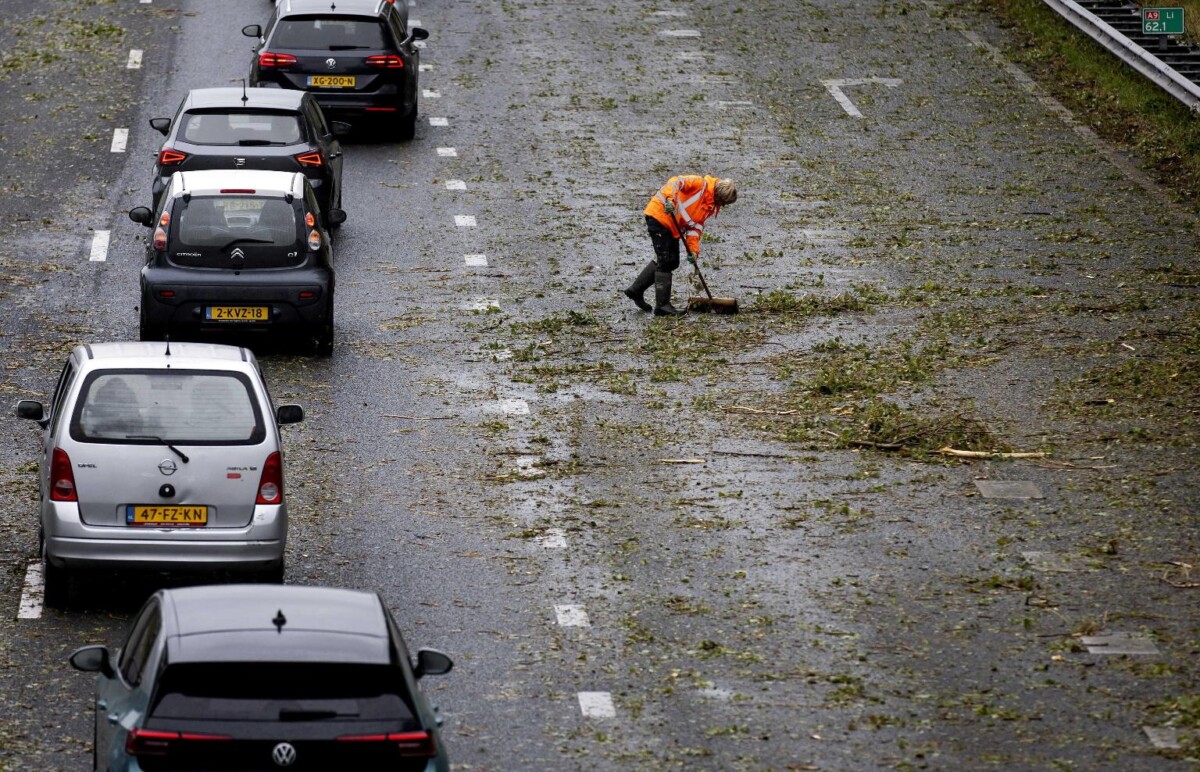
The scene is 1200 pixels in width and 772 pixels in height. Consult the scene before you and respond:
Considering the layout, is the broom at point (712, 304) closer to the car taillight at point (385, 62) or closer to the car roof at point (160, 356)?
the car taillight at point (385, 62)

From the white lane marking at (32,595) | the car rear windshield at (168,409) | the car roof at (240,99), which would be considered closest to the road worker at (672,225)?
the car roof at (240,99)

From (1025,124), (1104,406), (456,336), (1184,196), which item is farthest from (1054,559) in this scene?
(1025,124)

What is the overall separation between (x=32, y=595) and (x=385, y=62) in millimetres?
14503

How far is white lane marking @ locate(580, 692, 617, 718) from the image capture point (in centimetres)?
1042

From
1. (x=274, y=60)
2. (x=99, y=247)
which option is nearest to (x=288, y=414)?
(x=99, y=247)

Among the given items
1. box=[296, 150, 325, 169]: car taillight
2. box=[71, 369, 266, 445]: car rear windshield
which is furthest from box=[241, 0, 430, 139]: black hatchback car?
box=[71, 369, 266, 445]: car rear windshield

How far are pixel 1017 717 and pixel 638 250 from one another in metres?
12.3

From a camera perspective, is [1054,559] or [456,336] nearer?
[1054,559]

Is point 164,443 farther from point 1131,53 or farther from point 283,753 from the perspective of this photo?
point 1131,53

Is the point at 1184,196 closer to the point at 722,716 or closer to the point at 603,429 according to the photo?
the point at 603,429

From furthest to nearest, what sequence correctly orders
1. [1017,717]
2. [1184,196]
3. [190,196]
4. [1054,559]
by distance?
[1184,196] → [190,196] → [1054,559] → [1017,717]

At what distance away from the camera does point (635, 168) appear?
990 inches

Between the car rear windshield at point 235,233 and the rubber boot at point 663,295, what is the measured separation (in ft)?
12.1

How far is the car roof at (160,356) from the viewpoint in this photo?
1206 centimetres
